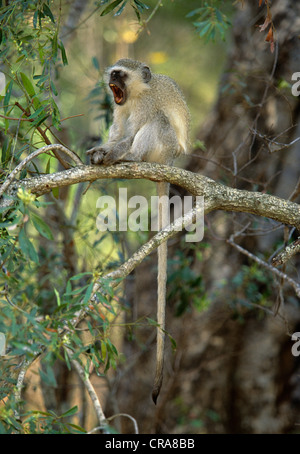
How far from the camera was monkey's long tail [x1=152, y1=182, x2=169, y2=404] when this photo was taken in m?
3.50

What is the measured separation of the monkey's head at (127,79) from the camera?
4.59 m

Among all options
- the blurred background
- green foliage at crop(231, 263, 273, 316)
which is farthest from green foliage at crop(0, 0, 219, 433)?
the blurred background

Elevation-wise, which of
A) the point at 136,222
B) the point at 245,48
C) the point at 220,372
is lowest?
the point at 220,372

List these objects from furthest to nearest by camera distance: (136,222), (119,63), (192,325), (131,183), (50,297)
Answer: (131,183)
(192,325)
(136,222)
(50,297)
(119,63)

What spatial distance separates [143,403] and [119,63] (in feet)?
13.3

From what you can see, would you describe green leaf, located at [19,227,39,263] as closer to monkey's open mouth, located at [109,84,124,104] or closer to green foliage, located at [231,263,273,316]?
monkey's open mouth, located at [109,84,124,104]

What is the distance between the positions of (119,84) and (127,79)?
14cm

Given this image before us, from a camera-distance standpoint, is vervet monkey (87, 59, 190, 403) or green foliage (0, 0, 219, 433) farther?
vervet monkey (87, 59, 190, 403)

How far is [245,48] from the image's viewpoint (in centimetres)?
715

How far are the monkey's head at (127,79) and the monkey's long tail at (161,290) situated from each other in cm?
92
